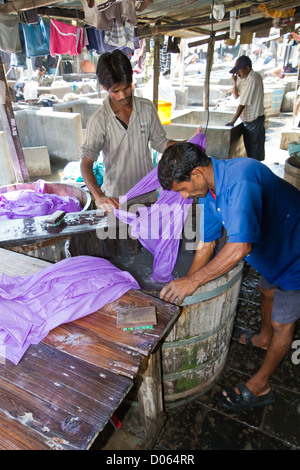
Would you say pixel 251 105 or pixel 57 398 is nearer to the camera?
pixel 57 398

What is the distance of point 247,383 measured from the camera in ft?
8.01

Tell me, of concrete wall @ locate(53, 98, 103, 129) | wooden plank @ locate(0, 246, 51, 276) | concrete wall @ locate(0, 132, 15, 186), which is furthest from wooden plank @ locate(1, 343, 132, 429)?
concrete wall @ locate(53, 98, 103, 129)

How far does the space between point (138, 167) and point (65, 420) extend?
249 cm

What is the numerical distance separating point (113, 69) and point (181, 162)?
1407mm

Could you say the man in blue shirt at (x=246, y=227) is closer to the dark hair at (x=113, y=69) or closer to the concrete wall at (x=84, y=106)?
the dark hair at (x=113, y=69)

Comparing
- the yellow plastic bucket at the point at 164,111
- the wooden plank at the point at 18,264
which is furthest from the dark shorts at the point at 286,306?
the yellow plastic bucket at the point at 164,111

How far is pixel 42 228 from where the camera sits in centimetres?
254

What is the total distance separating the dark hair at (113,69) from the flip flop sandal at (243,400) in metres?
2.76

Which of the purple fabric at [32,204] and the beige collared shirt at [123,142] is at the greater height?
the beige collared shirt at [123,142]

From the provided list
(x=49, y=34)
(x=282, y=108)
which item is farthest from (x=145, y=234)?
(x=282, y=108)

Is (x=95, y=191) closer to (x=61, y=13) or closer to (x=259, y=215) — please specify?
(x=259, y=215)

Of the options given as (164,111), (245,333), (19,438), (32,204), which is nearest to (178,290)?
→ (19,438)

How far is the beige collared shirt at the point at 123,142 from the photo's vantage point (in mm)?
2947
